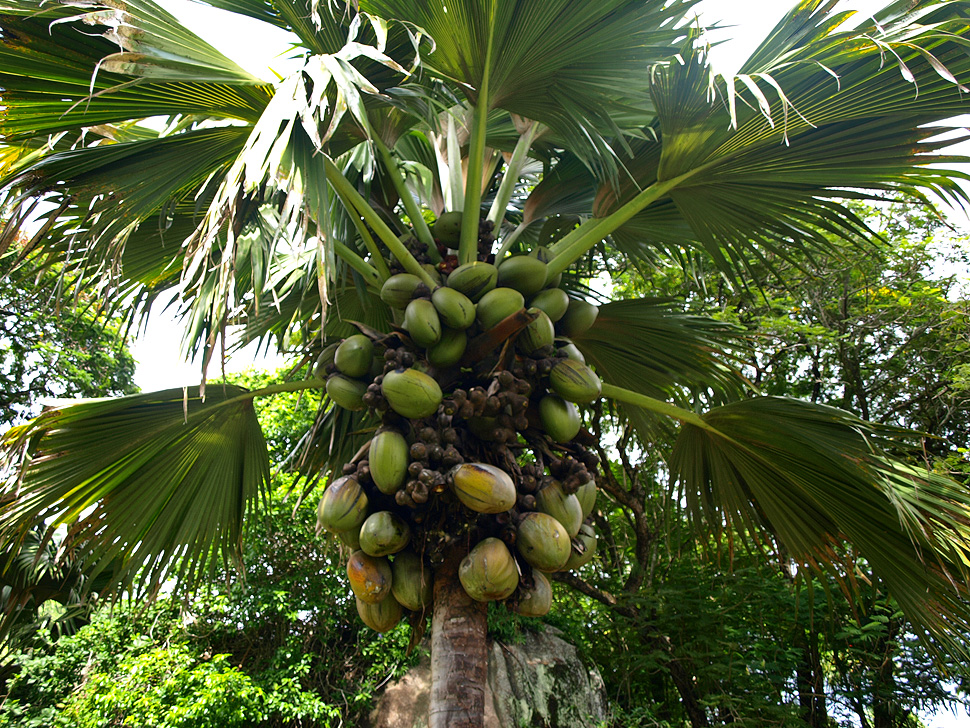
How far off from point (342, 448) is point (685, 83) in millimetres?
2560

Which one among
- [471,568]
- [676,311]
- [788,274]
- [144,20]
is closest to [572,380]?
[471,568]

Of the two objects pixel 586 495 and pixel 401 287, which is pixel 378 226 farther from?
pixel 586 495

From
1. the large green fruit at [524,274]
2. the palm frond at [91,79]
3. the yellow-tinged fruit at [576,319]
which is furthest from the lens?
the yellow-tinged fruit at [576,319]

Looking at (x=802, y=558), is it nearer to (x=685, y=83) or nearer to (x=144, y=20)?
(x=685, y=83)

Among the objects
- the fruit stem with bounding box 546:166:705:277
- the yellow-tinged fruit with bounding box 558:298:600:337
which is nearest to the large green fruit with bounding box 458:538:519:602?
the yellow-tinged fruit with bounding box 558:298:600:337

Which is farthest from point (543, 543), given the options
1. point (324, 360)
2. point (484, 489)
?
point (324, 360)

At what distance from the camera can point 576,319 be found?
3066 mm

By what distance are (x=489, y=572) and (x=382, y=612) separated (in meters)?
0.50

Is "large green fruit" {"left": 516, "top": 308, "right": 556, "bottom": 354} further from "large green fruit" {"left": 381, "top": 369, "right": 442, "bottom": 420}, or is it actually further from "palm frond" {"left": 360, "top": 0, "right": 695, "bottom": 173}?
"palm frond" {"left": 360, "top": 0, "right": 695, "bottom": 173}

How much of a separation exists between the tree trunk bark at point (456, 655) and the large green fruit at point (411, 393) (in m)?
0.55

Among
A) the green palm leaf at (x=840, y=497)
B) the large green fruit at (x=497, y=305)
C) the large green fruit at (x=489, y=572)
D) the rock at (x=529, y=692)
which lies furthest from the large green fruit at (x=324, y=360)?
the rock at (x=529, y=692)

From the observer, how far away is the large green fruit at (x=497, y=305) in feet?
8.78

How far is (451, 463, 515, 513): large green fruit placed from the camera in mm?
2281

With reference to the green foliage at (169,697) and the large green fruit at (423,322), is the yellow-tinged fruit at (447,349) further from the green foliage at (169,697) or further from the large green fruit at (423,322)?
the green foliage at (169,697)
